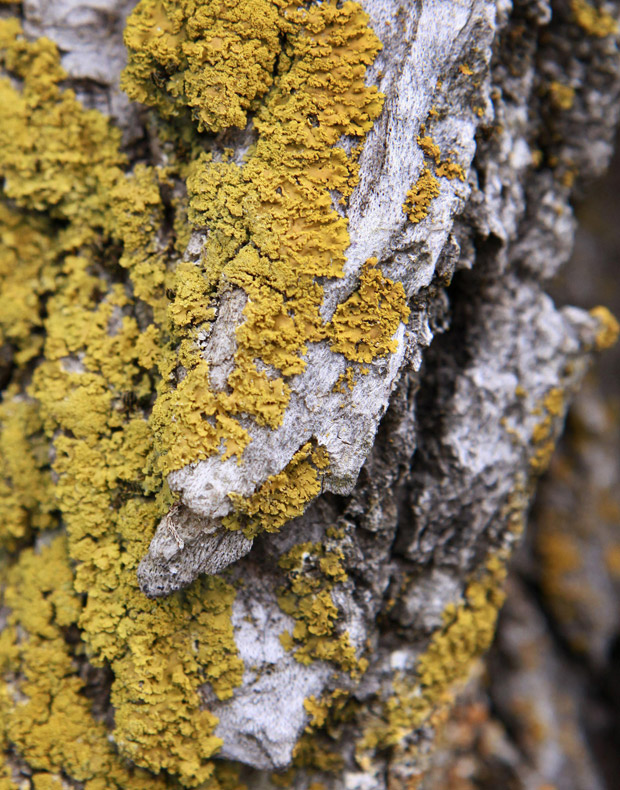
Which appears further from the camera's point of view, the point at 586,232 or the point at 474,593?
the point at 586,232

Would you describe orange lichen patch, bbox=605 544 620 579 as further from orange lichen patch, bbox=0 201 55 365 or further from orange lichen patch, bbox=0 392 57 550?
orange lichen patch, bbox=0 201 55 365

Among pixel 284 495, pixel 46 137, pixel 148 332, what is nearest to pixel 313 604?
pixel 284 495

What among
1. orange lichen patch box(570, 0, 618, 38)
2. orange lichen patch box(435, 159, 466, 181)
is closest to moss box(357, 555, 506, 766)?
orange lichen patch box(435, 159, 466, 181)

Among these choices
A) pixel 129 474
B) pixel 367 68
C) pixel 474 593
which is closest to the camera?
pixel 367 68

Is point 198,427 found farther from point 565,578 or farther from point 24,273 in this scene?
point 565,578

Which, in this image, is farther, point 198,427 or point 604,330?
point 604,330

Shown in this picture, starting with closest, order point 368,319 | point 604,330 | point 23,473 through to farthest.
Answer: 1. point 368,319
2. point 23,473
3. point 604,330

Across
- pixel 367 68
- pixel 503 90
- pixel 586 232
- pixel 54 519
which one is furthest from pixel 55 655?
pixel 586 232

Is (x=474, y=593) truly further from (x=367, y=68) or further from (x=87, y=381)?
(x=367, y=68)
